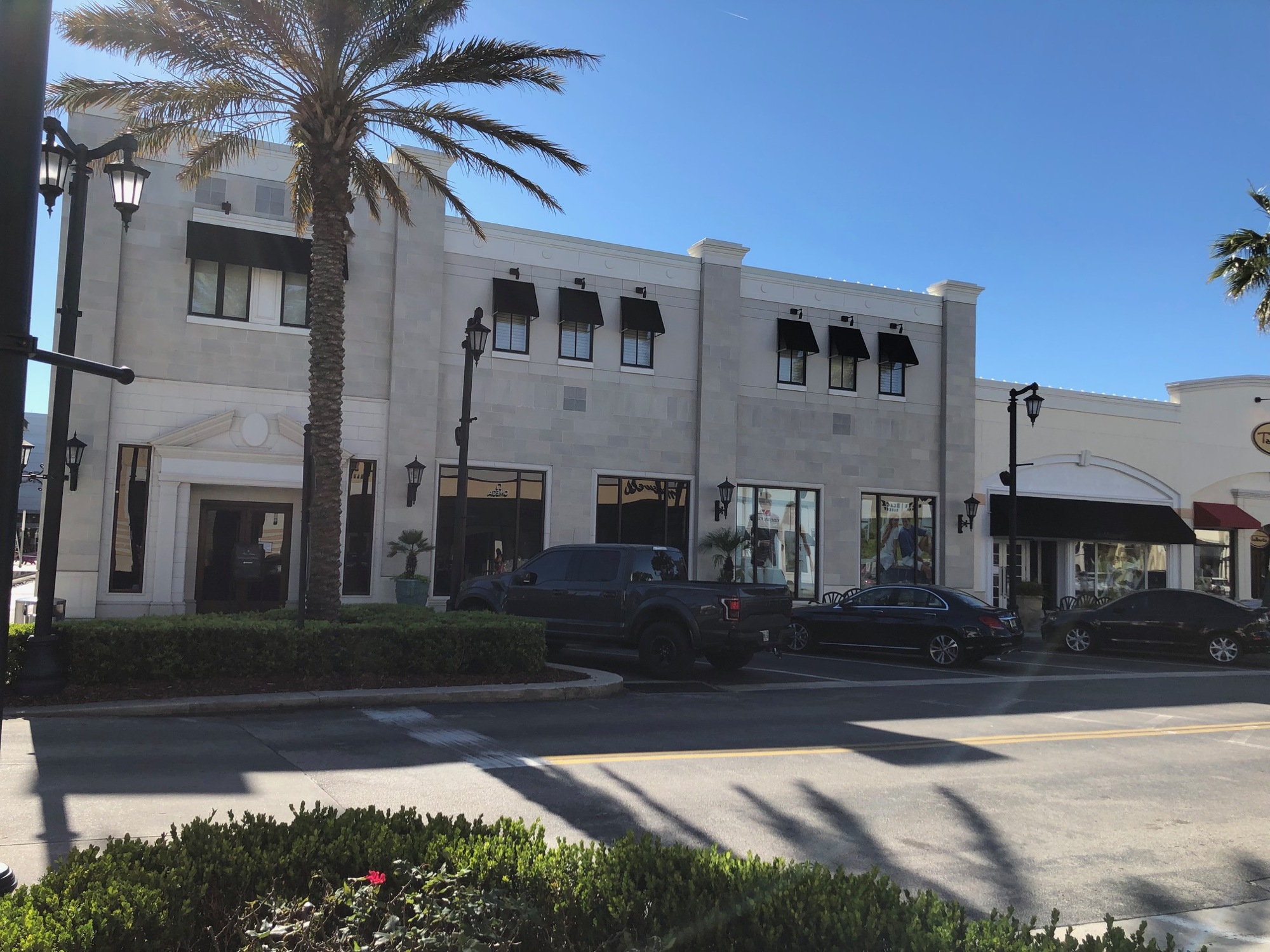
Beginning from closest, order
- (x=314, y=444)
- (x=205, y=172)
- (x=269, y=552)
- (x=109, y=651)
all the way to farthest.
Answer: (x=109, y=651)
(x=314, y=444)
(x=205, y=172)
(x=269, y=552)

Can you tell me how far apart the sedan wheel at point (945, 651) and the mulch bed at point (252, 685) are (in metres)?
7.95

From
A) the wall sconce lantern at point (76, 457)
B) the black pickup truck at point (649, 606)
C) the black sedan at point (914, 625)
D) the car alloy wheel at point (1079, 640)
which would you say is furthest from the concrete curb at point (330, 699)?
the car alloy wheel at point (1079, 640)

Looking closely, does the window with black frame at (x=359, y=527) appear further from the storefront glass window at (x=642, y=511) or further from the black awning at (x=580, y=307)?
the black awning at (x=580, y=307)

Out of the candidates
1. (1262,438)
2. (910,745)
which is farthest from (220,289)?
(1262,438)

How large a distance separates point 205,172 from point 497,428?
950cm

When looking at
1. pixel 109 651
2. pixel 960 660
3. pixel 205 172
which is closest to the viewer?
pixel 109 651

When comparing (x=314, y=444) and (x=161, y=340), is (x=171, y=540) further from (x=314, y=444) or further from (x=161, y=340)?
(x=314, y=444)

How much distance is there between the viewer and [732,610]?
14570 millimetres

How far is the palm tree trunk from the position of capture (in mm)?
13852

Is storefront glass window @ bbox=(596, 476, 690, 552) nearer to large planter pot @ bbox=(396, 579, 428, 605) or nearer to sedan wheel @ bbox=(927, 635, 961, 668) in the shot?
large planter pot @ bbox=(396, 579, 428, 605)

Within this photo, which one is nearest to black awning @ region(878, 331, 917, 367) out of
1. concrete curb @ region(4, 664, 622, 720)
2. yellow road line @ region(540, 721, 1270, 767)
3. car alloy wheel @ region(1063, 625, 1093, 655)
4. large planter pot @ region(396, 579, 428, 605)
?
car alloy wheel @ region(1063, 625, 1093, 655)

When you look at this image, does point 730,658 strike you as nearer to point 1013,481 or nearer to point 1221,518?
point 1013,481

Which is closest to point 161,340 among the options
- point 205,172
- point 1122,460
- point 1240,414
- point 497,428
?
point 205,172

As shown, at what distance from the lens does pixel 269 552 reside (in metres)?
23.0
